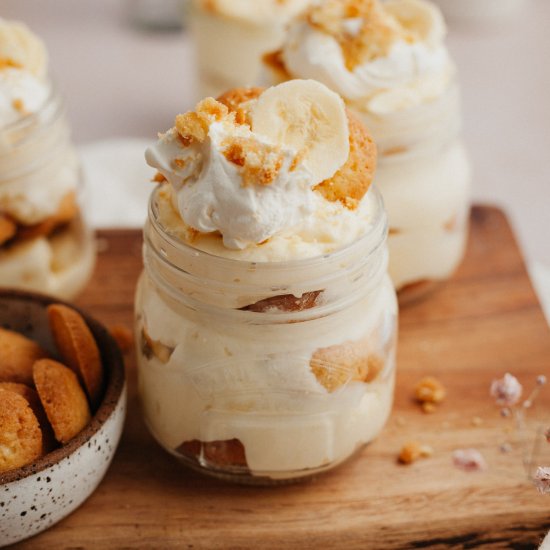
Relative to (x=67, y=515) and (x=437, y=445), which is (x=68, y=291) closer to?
(x=67, y=515)

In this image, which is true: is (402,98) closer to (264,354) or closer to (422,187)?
(422,187)

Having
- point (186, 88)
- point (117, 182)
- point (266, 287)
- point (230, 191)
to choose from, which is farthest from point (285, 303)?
point (186, 88)

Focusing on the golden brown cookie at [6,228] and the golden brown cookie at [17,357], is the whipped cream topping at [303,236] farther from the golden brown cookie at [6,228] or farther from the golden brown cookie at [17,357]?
the golden brown cookie at [6,228]

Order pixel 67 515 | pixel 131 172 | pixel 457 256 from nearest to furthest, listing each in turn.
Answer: pixel 67 515, pixel 457 256, pixel 131 172

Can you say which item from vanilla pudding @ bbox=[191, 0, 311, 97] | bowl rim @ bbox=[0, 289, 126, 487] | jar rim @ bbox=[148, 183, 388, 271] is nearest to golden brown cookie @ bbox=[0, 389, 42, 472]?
bowl rim @ bbox=[0, 289, 126, 487]

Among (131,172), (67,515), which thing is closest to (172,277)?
(67,515)

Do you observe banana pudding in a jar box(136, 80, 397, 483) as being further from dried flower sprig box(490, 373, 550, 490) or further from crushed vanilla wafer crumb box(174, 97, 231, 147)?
dried flower sprig box(490, 373, 550, 490)
